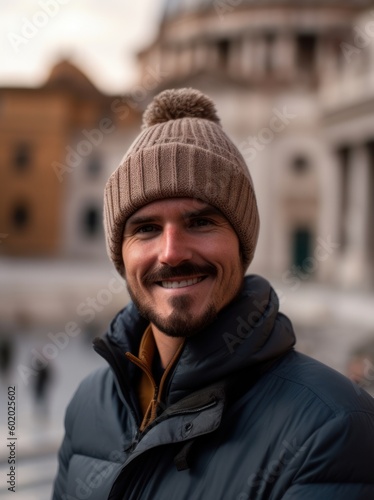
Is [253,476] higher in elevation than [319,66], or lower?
lower

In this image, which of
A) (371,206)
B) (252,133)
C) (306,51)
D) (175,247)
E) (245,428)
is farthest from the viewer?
(306,51)

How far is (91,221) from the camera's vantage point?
124ft

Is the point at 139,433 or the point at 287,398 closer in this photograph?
the point at 287,398

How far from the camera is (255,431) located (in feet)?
5.73

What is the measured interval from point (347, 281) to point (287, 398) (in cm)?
2337

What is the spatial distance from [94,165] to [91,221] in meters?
3.18

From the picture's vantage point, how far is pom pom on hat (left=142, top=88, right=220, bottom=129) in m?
2.18

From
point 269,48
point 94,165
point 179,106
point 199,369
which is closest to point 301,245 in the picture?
point 94,165

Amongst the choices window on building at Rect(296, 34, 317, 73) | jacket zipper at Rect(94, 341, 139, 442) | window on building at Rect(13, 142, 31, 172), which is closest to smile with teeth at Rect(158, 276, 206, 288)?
jacket zipper at Rect(94, 341, 139, 442)

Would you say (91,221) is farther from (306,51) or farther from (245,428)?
(245,428)

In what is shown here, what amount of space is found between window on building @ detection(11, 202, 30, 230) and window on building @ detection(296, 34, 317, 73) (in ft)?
57.9

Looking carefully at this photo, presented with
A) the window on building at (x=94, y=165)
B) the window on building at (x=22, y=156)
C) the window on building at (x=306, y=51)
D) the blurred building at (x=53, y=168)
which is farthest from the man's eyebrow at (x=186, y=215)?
the window on building at (x=306, y=51)

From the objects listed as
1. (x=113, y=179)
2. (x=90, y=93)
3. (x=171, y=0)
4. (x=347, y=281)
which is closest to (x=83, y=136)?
(x=90, y=93)

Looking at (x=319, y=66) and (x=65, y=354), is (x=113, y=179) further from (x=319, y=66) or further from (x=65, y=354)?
(x=319, y=66)
